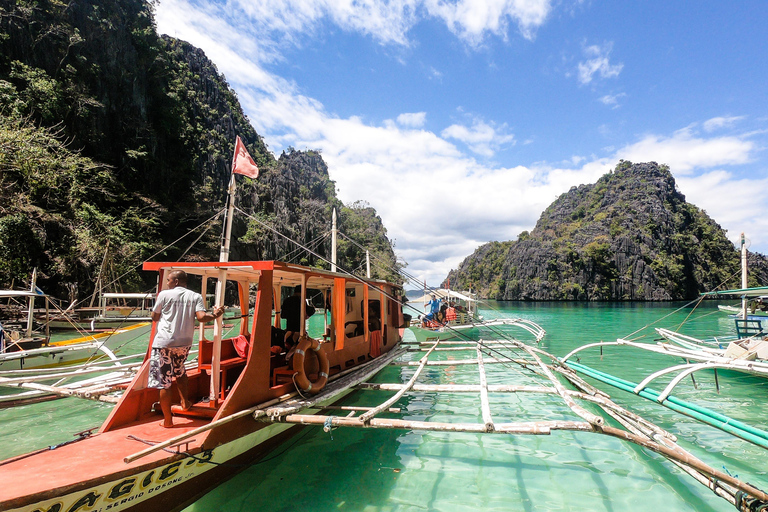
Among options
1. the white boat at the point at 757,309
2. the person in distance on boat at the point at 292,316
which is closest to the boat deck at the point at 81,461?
the person in distance on boat at the point at 292,316

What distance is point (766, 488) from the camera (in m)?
5.16

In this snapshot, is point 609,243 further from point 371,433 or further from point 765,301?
point 371,433

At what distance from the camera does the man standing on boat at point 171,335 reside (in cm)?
454

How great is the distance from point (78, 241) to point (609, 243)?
91131 millimetres

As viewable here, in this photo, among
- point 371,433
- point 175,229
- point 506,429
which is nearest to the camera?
point 506,429

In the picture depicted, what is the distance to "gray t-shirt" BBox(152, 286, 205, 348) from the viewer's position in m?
4.53

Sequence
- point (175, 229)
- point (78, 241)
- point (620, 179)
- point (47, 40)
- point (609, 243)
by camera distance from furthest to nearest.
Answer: point (620, 179) < point (609, 243) < point (175, 229) < point (47, 40) < point (78, 241)

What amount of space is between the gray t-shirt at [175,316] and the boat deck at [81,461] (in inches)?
40.7

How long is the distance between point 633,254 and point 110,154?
91280mm

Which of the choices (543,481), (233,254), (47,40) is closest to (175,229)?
(233,254)

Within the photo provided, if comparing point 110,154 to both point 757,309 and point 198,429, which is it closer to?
point 198,429

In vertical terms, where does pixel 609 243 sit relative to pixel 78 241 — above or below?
above

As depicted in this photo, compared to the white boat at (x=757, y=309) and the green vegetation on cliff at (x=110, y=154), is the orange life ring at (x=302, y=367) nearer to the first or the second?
the white boat at (x=757, y=309)

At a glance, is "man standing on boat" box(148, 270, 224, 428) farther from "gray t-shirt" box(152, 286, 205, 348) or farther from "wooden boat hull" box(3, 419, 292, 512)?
"wooden boat hull" box(3, 419, 292, 512)
